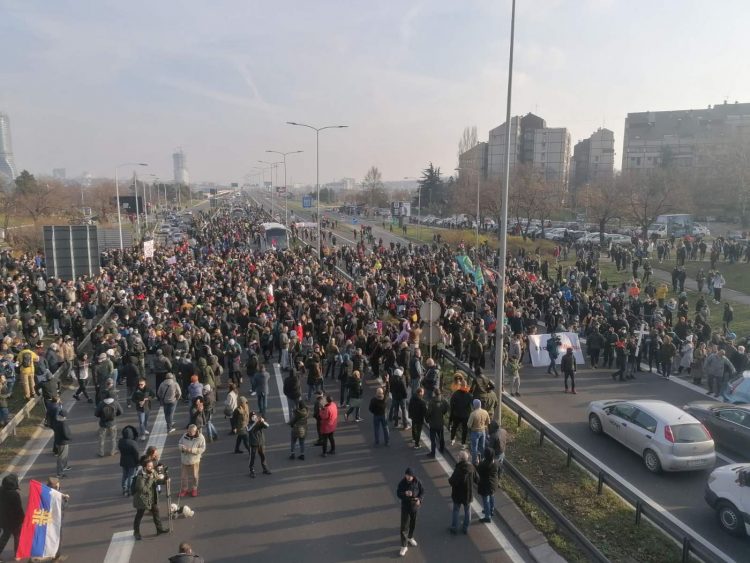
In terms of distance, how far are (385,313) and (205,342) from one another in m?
11.1

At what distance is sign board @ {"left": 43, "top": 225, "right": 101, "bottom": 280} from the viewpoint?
22.8 m

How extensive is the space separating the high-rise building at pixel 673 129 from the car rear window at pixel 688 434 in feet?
323

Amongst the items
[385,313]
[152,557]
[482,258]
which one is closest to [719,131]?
[482,258]

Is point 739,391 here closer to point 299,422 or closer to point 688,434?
point 688,434

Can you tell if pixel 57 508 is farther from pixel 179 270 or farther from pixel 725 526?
pixel 179 270

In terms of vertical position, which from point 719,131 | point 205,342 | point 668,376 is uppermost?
point 719,131

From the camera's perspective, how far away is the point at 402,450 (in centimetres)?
1230

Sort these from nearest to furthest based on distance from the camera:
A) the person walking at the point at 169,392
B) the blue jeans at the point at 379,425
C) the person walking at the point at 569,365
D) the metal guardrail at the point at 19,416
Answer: the blue jeans at the point at 379,425
the metal guardrail at the point at 19,416
the person walking at the point at 169,392
the person walking at the point at 569,365

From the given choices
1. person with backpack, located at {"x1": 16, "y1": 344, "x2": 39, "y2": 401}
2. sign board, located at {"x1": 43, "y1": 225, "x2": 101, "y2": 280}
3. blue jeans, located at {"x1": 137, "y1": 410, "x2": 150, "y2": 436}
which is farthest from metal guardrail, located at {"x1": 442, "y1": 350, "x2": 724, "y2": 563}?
sign board, located at {"x1": 43, "y1": 225, "x2": 101, "y2": 280}

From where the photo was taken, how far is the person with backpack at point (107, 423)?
11531mm

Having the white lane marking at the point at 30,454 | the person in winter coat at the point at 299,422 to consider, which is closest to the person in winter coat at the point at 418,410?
the person in winter coat at the point at 299,422

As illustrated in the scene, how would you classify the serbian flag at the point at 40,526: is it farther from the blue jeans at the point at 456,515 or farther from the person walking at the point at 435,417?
the person walking at the point at 435,417

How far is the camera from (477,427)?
11.3 m

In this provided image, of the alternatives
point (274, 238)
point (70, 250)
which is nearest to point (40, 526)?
point (70, 250)
